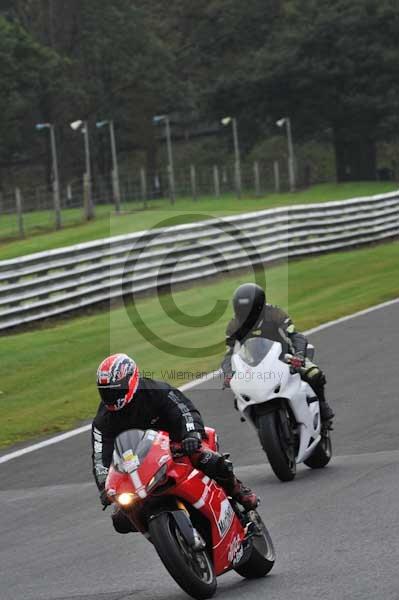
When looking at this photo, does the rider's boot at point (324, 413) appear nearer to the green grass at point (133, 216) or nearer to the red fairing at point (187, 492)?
the red fairing at point (187, 492)

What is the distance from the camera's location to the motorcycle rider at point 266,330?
10977 millimetres

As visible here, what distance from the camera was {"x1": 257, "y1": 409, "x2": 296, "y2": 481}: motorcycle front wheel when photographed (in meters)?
10.2

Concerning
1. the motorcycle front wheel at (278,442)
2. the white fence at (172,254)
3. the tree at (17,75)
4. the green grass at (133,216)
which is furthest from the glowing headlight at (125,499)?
the tree at (17,75)

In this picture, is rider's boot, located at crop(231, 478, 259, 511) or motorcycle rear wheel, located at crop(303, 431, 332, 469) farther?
motorcycle rear wheel, located at crop(303, 431, 332, 469)

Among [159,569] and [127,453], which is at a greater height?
Result: [127,453]

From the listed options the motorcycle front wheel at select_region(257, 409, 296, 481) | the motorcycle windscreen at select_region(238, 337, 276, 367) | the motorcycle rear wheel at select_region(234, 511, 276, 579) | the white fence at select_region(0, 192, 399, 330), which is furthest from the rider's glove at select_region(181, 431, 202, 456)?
the white fence at select_region(0, 192, 399, 330)

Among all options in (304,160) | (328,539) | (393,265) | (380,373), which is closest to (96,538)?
(328,539)

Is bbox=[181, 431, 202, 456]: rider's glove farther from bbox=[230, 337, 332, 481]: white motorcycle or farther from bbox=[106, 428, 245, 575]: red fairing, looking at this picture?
bbox=[230, 337, 332, 481]: white motorcycle

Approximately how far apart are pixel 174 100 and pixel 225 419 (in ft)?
224

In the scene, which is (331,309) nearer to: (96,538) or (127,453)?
(96,538)

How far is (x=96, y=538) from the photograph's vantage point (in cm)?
924

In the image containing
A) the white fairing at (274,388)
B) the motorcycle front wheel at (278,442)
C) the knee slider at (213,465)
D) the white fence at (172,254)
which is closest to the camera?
the knee slider at (213,465)

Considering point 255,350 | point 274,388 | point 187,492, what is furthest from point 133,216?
point 187,492

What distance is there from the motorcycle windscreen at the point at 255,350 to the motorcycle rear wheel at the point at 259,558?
108 inches
